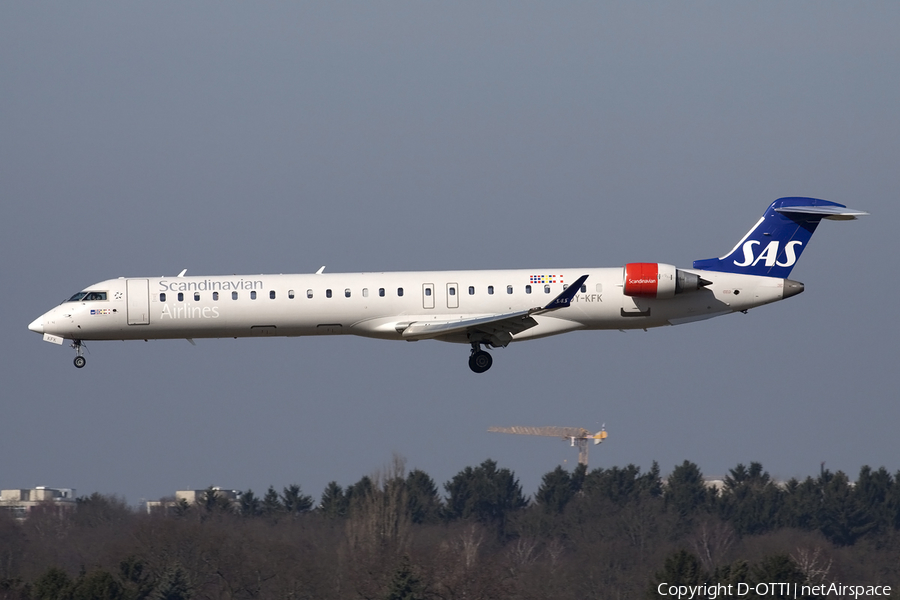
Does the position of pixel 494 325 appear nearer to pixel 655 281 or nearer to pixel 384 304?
pixel 384 304

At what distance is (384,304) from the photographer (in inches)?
1415

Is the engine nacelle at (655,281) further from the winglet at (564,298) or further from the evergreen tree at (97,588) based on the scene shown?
the evergreen tree at (97,588)

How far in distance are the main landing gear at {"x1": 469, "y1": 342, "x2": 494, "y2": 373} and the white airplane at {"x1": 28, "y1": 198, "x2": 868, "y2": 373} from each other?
3cm

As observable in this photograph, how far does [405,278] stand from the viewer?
36.3 meters

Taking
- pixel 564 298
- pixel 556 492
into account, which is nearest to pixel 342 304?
pixel 564 298

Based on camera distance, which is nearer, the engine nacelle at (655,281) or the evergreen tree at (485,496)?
the engine nacelle at (655,281)

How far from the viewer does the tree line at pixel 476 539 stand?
6106 cm

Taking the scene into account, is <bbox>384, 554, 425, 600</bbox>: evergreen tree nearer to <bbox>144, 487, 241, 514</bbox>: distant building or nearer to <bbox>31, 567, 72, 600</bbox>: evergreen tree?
<bbox>31, 567, 72, 600</bbox>: evergreen tree

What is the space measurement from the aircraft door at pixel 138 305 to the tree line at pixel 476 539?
21.2 meters

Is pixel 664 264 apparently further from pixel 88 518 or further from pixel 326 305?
pixel 88 518

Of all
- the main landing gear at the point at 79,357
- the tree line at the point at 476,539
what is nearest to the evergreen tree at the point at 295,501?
the tree line at the point at 476,539

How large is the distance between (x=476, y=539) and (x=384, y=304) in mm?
54713

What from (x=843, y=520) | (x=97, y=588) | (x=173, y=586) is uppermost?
(x=97, y=588)

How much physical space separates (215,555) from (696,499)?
45149 mm
